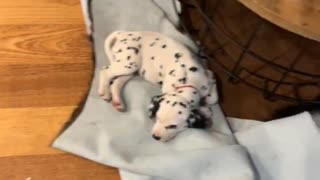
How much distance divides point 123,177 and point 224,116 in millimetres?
211

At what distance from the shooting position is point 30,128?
1162 millimetres

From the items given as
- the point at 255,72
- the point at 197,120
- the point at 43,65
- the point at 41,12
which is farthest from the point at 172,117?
the point at 41,12

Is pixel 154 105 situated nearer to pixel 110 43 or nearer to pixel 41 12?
pixel 110 43

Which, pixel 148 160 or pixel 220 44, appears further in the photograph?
pixel 220 44

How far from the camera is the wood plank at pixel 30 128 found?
1.14 m

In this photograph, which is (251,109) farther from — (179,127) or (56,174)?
(56,174)

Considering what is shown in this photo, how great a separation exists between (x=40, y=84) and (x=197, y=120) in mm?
300

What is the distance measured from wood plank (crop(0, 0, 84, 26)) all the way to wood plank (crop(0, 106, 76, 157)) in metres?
0.21

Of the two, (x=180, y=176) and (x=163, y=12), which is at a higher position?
(x=163, y=12)

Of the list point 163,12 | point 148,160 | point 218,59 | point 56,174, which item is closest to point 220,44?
point 218,59

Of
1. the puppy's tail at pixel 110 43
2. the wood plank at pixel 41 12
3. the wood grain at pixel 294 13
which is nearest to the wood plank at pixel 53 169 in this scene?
the puppy's tail at pixel 110 43

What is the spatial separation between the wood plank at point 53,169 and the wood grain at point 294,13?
1.43ft

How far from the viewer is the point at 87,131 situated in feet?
3.76

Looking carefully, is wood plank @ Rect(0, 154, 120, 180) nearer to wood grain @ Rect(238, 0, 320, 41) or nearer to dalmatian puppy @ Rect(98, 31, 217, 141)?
dalmatian puppy @ Rect(98, 31, 217, 141)
